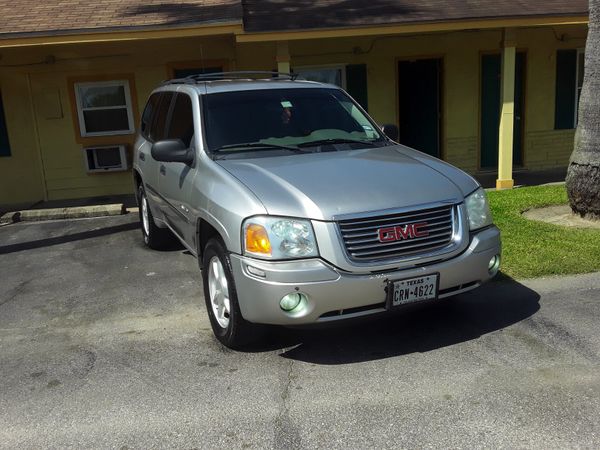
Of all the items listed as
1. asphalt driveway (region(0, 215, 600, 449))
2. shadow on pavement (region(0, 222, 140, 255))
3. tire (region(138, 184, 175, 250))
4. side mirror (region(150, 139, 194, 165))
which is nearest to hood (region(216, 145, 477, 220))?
side mirror (region(150, 139, 194, 165))

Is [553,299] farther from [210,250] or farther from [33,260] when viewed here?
[33,260]

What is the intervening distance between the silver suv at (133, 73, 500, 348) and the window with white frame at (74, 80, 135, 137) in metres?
6.19

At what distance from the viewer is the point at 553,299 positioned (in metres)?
4.93

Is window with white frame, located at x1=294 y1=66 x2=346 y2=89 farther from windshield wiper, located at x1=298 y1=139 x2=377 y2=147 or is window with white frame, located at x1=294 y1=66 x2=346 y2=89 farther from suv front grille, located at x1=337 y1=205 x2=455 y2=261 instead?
suv front grille, located at x1=337 y1=205 x2=455 y2=261

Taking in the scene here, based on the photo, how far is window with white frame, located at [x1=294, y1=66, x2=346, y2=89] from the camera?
11.0 meters

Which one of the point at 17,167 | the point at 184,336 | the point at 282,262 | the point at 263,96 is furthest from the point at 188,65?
the point at 282,262

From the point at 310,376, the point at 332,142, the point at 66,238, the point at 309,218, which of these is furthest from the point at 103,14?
the point at 310,376

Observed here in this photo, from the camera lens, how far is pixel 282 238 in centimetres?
367

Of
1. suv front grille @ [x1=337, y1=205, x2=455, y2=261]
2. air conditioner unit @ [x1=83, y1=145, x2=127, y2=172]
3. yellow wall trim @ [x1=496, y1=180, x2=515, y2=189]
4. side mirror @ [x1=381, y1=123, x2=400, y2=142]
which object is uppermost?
side mirror @ [x1=381, y1=123, x2=400, y2=142]

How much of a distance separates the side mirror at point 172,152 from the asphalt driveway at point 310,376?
1.30 m

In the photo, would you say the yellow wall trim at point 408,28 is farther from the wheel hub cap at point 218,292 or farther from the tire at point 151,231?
the wheel hub cap at point 218,292

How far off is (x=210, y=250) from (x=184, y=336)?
774mm

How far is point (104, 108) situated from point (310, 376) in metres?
→ 8.42

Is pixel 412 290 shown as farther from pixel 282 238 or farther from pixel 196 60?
pixel 196 60
